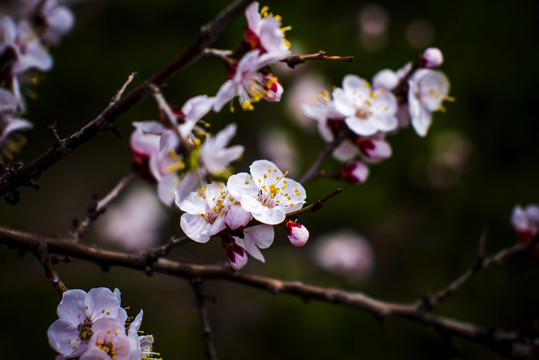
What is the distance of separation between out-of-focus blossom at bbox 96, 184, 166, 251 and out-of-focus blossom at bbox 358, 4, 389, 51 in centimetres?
230

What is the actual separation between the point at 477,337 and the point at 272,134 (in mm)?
2472

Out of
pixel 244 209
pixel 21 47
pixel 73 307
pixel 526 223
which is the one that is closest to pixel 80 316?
pixel 73 307

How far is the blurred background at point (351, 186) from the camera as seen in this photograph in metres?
3.34

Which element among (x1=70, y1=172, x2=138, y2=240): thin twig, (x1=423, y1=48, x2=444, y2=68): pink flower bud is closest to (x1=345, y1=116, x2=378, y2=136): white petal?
(x1=423, y1=48, x2=444, y2=68): pink flower bud

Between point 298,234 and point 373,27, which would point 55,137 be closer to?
point 298,234

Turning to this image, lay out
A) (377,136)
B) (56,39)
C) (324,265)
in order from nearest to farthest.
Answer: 1. (377,136)
2. (56,39)
3. (324,265)

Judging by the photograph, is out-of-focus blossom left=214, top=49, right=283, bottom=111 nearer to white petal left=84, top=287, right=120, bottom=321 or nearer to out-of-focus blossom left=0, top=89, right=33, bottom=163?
white petal left=84, top=287, right=120, bottom=321

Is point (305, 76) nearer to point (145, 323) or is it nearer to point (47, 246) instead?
point (145, 323)

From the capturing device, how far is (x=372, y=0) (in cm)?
403

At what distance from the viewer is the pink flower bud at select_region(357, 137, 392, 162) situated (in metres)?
1.59

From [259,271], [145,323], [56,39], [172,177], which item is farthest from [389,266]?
[56,39]

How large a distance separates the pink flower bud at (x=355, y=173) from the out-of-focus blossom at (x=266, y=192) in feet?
1.62

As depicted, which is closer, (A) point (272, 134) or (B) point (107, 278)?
(B) point (107, 278)

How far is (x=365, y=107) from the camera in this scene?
5.03 feet
